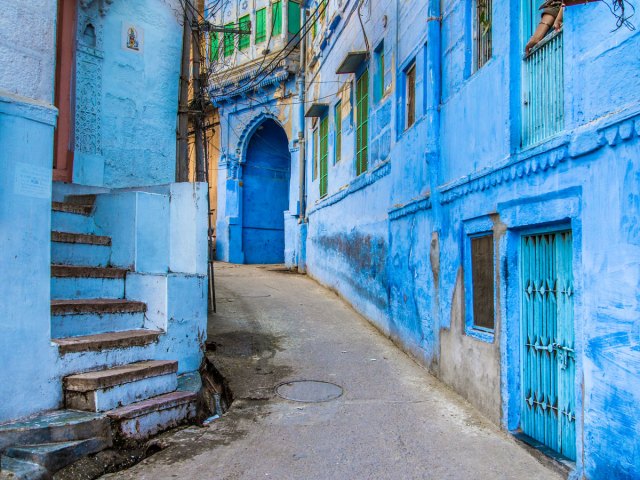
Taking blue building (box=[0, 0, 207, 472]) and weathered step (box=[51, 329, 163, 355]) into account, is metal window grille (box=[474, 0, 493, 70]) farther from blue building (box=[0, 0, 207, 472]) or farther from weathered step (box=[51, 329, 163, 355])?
weathered step (box=[51, 329, 163, 355])

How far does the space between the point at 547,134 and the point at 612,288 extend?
61.6 inches

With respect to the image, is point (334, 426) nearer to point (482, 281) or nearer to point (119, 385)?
point (119, 385)

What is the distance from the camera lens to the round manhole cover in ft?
19.2

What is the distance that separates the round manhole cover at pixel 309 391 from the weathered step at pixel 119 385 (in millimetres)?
1410

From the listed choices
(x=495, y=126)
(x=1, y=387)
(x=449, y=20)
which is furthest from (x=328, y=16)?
(x=1, y=387)

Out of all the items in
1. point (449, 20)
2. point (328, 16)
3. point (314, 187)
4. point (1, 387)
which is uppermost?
point (328, 16)

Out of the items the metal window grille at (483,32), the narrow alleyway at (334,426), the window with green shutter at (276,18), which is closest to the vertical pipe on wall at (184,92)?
the narrow alleyway at (334,426)

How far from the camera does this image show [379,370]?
700cm

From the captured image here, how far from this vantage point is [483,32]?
581cm

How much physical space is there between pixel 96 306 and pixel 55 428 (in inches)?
55.0

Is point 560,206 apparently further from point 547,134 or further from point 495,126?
point 495,126

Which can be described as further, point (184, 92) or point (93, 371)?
point (184, 92)

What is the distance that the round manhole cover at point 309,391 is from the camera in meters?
5.86

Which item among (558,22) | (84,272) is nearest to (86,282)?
(84,272)
